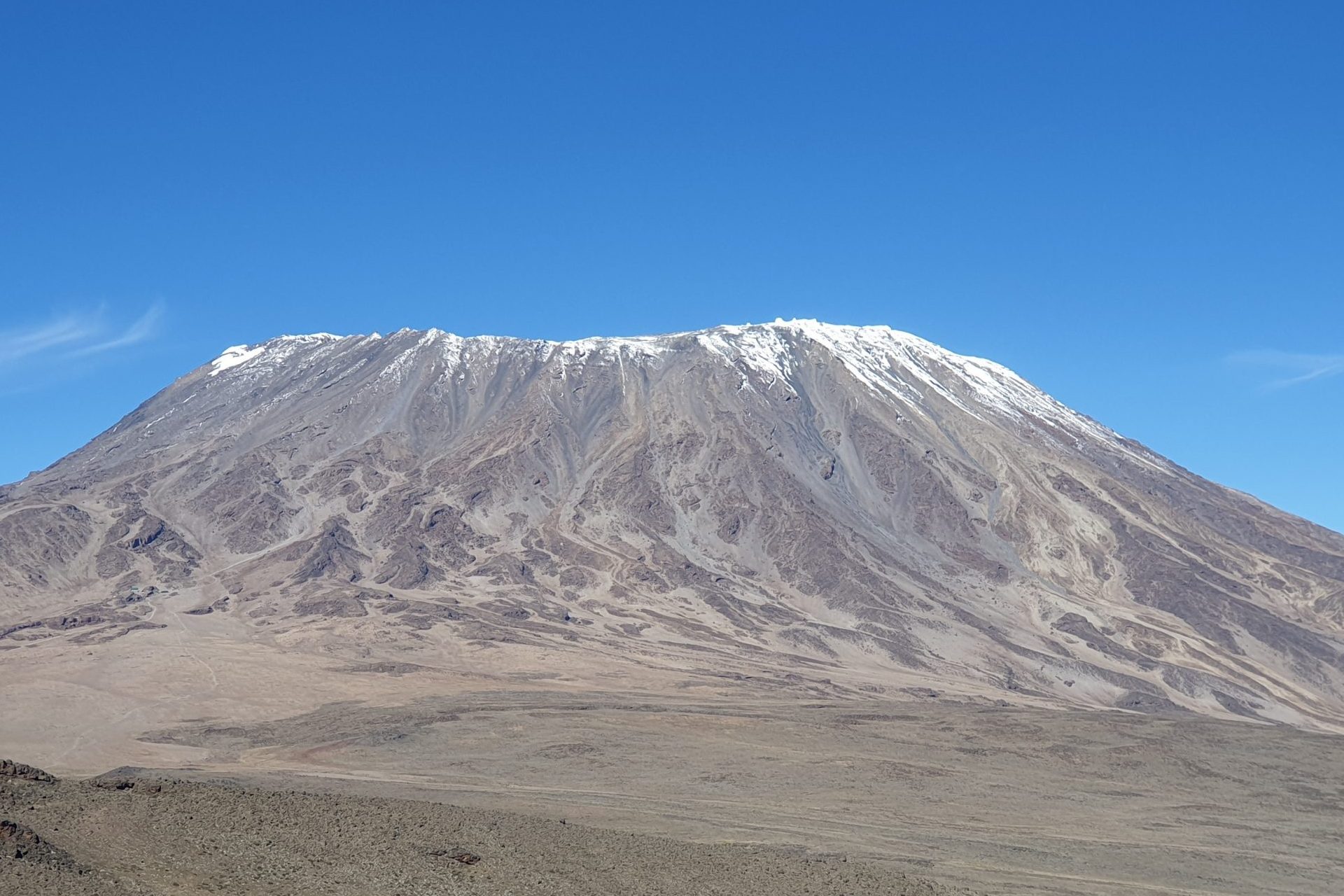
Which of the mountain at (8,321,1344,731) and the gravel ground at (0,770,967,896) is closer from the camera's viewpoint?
the gravel ground at (0,770,967,896)

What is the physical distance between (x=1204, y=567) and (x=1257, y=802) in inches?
4817

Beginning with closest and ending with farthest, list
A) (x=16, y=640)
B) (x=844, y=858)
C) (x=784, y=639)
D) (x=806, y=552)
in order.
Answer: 1. (x=844, y=858)
2. (x=16, y=640)
3. (x=784, y=639)
4. (x=806, y=552)

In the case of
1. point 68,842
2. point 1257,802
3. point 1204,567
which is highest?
point 1204,567

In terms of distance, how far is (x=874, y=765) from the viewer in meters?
80.2

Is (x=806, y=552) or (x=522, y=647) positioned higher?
(x=806, y=552)

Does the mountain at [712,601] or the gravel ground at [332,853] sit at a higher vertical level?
the mountain at [712,601]

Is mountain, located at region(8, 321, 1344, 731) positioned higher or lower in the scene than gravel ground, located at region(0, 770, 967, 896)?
higher

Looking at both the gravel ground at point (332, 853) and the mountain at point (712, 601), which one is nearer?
the gravel ground at point (332, 853)

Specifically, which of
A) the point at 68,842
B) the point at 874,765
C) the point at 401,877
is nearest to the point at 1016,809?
the point at 874,765

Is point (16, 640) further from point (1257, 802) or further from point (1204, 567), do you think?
point (1204, 567)

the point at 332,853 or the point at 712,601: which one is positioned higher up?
the point at 712,601

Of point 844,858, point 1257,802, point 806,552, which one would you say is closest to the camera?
point 844,858

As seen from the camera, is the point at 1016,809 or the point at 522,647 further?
the point at 522,647

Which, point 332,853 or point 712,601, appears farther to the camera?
point 712,601
